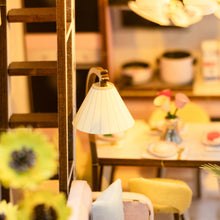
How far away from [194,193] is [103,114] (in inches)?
83.2

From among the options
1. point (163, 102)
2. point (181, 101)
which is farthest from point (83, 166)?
point (181, 101)

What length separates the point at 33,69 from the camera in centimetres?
271

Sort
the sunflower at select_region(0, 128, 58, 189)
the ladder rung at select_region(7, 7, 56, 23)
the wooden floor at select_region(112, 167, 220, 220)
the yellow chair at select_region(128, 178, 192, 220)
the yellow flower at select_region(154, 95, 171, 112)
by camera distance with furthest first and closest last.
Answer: the wooden floor at select_region(112, 167, 220, 220), the yellow flower at select_region(154, 95, 171, 112), the yellow chair at select_region(128, 178, 192, 220), the ladder rung at select_region(7, 7, 56, 23), the sunflower at select_region(0, 128, 58, 189)

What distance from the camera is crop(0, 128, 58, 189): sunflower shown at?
3.76 ft

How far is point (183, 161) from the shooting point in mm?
3484

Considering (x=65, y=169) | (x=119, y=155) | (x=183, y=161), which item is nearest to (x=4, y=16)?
(x=65, y=169)

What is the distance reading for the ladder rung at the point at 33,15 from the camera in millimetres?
2656

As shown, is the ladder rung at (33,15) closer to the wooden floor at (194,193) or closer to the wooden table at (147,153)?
the wooden table at (147,153)

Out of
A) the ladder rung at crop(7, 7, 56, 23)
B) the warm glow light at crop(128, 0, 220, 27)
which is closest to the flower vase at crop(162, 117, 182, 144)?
the warm glow light at crop(128, 0, 220, 27)

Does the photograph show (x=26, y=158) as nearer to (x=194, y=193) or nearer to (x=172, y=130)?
(x=172, y=130)

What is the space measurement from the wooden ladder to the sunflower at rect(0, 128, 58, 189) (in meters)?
1.38

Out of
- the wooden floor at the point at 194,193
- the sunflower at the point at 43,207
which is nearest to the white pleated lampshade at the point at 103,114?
the sunflower at the point at 43,207

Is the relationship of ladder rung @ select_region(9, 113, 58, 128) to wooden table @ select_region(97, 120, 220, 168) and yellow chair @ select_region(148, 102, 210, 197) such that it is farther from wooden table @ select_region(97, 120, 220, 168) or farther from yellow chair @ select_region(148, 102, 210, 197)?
yellow chair @ select_region(148, 102, 210, 197)

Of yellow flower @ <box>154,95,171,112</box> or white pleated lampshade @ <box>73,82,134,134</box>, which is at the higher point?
white pleated lampshade @ <box>73,82,134,134</box>
